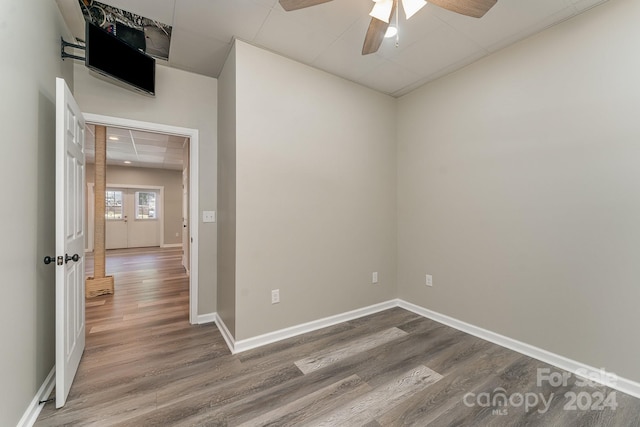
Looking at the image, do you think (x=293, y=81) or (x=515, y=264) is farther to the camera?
(x=293, y=81)

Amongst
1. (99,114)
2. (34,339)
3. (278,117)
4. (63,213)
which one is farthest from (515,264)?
(99,114)

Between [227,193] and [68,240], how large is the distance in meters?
1.19

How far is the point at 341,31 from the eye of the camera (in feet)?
7.28

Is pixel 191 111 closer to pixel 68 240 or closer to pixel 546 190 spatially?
pixel 68 240

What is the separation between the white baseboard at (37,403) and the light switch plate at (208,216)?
161 centimetres

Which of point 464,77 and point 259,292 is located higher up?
point 464,77

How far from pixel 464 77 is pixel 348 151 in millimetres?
1369

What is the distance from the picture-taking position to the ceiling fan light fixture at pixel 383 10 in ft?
5.02

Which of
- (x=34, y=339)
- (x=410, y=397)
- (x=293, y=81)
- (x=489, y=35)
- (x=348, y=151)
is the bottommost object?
(x=410, y=397)

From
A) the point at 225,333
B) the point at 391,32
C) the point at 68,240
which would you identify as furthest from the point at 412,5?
the point at 225,333

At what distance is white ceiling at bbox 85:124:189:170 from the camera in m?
4.91

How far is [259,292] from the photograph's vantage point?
8.04ft

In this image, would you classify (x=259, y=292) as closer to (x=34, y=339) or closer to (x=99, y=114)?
(x=34, y=339)

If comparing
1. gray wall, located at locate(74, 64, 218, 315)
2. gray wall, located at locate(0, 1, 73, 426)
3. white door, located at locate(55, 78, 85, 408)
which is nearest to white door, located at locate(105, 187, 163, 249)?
gray wall, located at locate(74, 64, 218, 315)
